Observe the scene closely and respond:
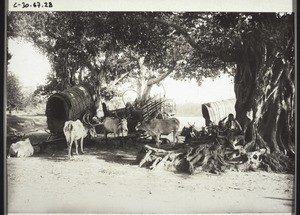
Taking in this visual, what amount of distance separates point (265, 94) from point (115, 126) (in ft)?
4.15

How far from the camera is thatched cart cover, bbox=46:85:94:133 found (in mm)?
3170

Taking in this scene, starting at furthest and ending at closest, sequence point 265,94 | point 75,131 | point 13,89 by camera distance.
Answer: point 265,94
point 75,131
point 13,89

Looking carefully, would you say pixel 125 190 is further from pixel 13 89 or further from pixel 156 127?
Result: pixel 13 89

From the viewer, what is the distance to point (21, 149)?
3111 mm

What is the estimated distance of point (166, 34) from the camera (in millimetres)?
3246

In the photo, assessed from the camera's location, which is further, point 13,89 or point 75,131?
point 75,131

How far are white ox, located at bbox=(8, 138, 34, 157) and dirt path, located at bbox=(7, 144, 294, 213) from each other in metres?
0.04

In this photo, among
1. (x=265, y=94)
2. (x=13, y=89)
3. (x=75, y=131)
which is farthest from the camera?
(x=265, y=94)

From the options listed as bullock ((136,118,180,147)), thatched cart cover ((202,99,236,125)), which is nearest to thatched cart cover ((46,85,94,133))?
bullock ((136,118,180,147))

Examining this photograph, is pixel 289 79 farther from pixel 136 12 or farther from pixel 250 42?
pixel 136 12

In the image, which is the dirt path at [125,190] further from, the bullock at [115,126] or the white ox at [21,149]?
the bullock at [115,126]

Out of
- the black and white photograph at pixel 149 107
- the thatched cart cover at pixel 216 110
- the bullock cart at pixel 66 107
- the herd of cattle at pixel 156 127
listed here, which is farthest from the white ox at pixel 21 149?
the thatched cart cover at pixel 216 110

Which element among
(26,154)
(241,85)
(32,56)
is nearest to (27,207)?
→ (26,154)

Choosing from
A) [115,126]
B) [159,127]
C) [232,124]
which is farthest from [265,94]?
[115,126]
